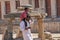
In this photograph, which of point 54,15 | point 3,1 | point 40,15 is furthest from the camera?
point 3,1

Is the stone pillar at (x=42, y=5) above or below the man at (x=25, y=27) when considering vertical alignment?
below

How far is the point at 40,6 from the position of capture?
3506 centimetres

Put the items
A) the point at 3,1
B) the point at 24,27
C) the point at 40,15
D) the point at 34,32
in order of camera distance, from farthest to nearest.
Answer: the point at 3,1 < the point at 34,32 < the point at 40,15 < the point at 24,27

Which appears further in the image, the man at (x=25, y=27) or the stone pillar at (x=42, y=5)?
the stone pillar at (x=42, y=5)

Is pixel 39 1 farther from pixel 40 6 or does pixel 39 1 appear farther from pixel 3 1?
pixel 3 1

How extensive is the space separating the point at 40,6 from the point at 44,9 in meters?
0.61

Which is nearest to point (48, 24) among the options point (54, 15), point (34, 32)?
point (34, 32)

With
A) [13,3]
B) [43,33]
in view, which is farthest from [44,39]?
[13,3]

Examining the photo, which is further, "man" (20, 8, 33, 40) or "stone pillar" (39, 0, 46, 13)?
"stone pillar" (39, 0, 46, 13)

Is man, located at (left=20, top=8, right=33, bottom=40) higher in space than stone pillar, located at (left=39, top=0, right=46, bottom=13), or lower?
higher

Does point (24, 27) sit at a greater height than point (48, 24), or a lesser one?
greater

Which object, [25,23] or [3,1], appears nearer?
[25,23]

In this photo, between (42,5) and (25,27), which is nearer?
(25,27)

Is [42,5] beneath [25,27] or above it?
beneath
